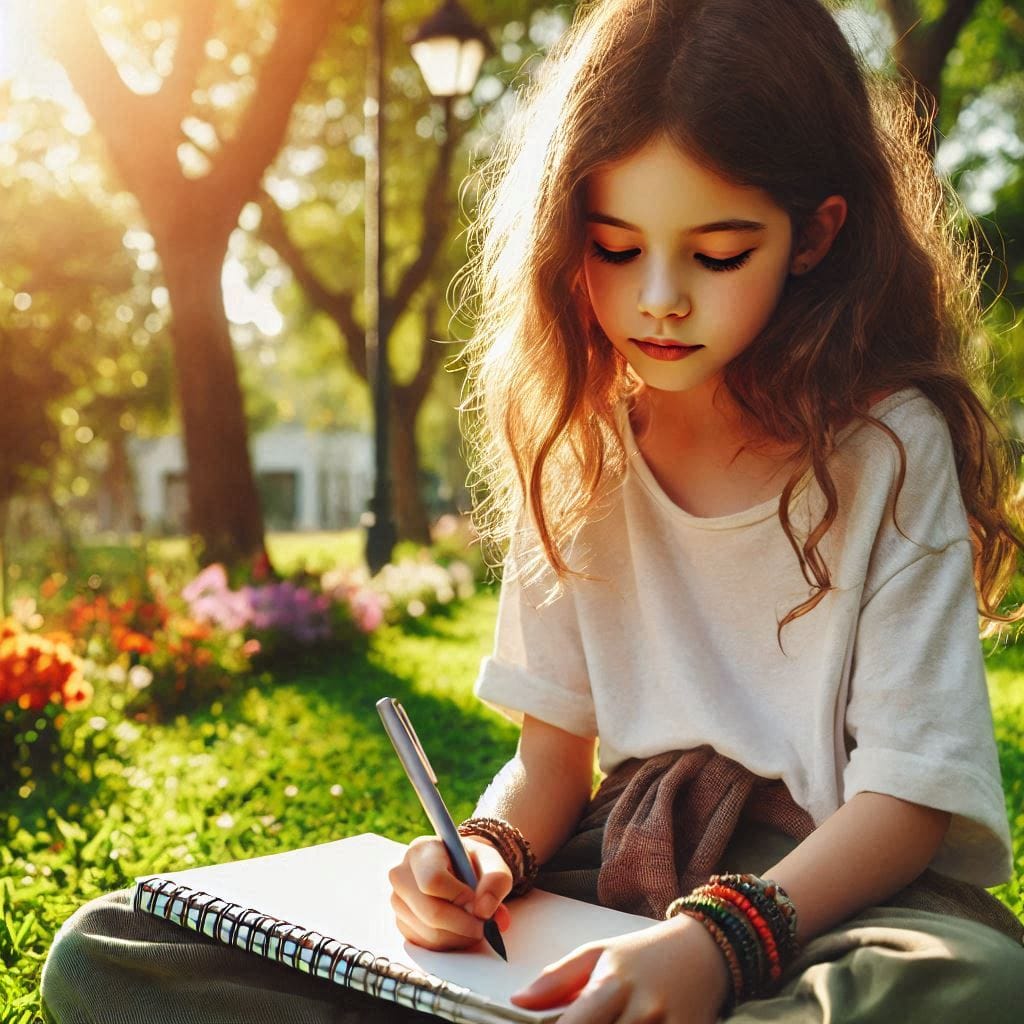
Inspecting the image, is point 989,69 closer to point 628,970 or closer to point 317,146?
point 317,146

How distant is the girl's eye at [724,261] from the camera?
2.01 metres

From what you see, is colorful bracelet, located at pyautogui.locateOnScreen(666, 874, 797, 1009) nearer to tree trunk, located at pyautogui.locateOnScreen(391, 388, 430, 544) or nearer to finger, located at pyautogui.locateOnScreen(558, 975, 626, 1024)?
finger, located at pyautogui.locateOnScreen(558, 975, 626, 1024)

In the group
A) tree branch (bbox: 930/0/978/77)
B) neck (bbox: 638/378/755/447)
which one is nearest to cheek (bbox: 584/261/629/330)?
neck (bbox: 638/378/755/447)

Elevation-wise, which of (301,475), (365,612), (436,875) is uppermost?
(436,875)

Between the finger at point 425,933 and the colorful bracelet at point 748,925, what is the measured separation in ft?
0.99

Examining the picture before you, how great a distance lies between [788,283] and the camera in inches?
85.7

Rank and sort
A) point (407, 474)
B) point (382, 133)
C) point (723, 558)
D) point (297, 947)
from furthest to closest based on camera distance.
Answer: point (407, 474)
point (382, 133)
point (723, 558)
point (297, 947)

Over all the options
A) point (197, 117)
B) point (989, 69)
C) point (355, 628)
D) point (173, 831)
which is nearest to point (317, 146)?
point (197, 117)

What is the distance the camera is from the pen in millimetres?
1864

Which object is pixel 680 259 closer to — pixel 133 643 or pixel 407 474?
pixel 133 643

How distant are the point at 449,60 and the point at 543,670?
913 cm

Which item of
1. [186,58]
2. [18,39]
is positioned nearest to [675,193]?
[186,58]

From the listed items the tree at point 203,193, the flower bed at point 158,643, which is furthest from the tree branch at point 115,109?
the flower bed at point 158,643

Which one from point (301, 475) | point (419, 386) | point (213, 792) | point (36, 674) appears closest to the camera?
point (213, 792)
